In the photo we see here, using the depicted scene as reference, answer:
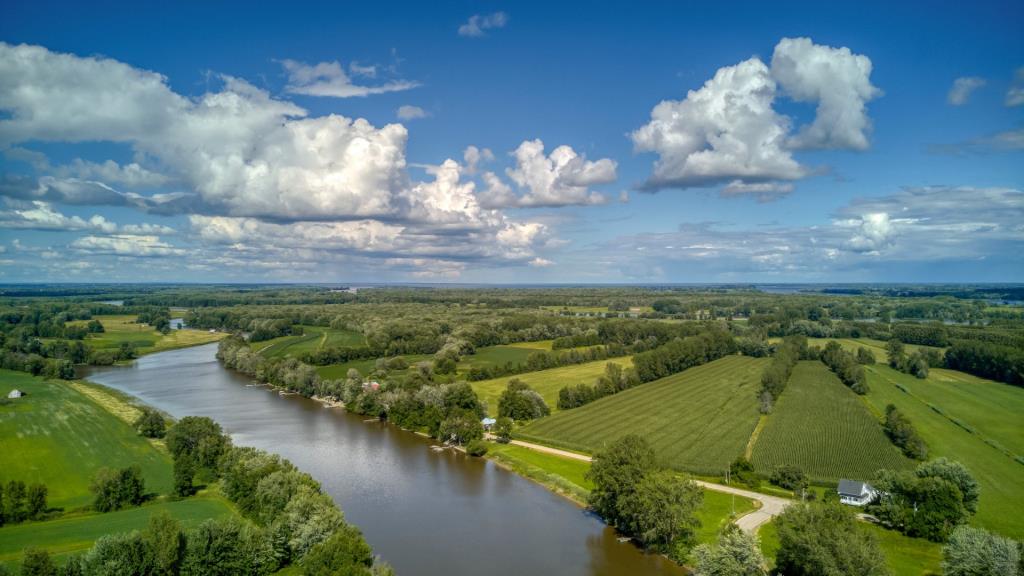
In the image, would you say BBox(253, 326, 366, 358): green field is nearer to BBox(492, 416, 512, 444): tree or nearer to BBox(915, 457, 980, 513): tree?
BBox(492, 416, 512, 444): tree

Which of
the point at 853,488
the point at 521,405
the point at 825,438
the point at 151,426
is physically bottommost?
the point at 151,426

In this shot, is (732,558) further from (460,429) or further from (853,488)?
(460,429)

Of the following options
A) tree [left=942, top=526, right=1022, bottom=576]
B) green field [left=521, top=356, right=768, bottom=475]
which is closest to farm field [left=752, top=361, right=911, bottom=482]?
green field [left=521, top=356, right=768, bottom=475]

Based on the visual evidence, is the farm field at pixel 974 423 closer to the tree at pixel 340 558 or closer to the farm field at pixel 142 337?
the tree at pixel 340 558


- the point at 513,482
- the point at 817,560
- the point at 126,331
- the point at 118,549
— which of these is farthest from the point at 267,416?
the point at 126,331

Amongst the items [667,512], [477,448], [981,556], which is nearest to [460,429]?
[477,448]
